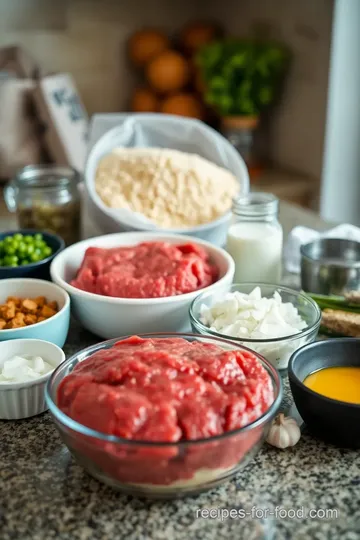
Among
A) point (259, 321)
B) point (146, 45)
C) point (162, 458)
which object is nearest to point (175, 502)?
point (162, 458)

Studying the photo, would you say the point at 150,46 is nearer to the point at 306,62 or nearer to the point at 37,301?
the point at 306,62

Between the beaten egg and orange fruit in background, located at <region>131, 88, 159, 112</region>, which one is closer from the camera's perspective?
the beaten egg

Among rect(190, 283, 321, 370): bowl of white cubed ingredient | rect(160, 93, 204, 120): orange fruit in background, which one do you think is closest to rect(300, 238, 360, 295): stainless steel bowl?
rect(190, 283, 321, 370): bowl of white cubed ingredient

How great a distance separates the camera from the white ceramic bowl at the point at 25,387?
3.21ft

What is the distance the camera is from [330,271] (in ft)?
4.50

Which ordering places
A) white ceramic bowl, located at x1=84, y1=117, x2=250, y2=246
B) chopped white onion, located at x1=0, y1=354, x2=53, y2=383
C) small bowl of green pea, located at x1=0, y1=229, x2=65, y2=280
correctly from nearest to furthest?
chopped white onion, located at x1=0, y1=354, x2=53, y2=383 → small bowl of green pea, located at x1=0, y1=229, x2=65, y2=280 → white ceramic bowl, located at x1=84, y1=117, x2=250, y2=246

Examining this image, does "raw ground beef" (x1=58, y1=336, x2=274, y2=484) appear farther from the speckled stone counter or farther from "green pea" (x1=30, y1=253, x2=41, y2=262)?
"green pea" (x1=30, y1=253, x2=41, y2=262)

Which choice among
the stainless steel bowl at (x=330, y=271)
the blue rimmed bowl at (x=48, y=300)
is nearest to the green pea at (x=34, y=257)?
the blue rimmed bowl at (x=48, y=300)

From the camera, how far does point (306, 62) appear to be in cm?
273

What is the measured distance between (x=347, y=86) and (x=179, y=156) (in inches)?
50.4

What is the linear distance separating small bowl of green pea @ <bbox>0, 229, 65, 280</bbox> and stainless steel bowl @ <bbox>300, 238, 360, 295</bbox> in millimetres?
545

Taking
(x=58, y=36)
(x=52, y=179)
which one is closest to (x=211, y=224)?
(x=52, y=179)

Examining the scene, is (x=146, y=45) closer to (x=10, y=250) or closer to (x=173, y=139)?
(x=173, y=139)

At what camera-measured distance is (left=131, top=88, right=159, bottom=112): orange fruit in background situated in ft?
10.1
